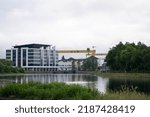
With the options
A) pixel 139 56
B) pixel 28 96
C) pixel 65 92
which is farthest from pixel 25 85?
pixel 139 56

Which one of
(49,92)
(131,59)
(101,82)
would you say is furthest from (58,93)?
(131,59)

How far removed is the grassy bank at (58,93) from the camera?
1644 centimetres

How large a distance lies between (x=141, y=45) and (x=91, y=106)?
10709 cm

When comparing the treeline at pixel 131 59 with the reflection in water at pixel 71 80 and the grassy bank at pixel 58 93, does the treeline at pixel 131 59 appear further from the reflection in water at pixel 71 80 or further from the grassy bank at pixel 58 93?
the grassy bank at pixel 58 93

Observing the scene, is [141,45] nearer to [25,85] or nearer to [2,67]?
[2,67]

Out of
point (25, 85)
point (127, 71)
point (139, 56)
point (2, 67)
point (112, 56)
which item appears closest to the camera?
point (25, 85)

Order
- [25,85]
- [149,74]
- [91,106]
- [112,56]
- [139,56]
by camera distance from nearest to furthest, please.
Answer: [91,106], [25,85], [149,74], [139,56], [112,56]

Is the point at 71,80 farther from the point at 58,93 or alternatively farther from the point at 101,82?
the point at 58,93

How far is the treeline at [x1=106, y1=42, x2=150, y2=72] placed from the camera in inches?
3874

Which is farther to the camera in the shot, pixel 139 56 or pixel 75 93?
pixel 139 56

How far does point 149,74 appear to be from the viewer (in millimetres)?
93125

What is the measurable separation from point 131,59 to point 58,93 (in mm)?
88893

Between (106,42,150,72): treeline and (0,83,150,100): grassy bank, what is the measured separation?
77.4m

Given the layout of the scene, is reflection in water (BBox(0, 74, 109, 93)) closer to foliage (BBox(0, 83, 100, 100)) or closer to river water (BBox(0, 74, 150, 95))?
river water (BBox(0, 74, 150, 95))
